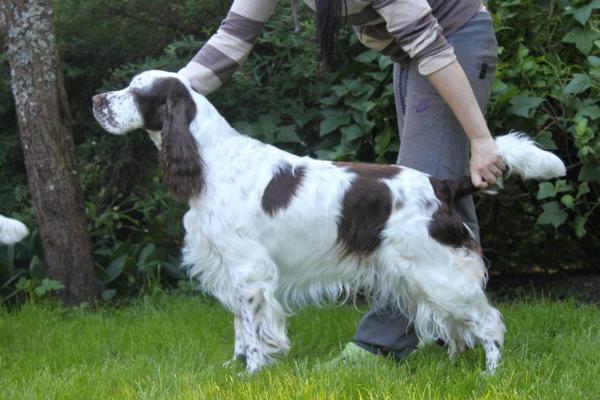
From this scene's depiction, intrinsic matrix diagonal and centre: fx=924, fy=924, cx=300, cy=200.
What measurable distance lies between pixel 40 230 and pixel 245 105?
1543mm

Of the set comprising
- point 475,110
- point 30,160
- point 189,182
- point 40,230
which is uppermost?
point 475,110

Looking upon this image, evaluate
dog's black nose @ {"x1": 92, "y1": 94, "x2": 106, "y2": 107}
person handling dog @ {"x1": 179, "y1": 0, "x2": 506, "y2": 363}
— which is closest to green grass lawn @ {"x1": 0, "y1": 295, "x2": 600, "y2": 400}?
person handling dog @ {"x1": 179, "y1": 0, "x2": 506, "y2": 363}

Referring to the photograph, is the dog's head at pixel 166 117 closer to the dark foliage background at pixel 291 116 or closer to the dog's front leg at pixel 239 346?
the dog's front leg at pixel 239 346

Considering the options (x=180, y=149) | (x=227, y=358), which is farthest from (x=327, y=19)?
(x=227, y=358)

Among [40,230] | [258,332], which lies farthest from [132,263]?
[258,332]

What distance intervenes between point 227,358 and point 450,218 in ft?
3.99

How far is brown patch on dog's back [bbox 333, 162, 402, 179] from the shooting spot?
3.82 m

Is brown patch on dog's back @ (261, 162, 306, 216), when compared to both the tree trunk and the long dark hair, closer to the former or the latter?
the long dark hair

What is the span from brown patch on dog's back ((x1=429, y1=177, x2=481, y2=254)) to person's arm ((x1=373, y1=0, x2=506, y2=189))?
11 cm

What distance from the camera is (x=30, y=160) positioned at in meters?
5.47

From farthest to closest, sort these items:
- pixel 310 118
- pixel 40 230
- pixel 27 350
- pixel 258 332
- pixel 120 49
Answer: pixel 120 49 < pixel 310 118 < pixel 40 230 < pixel 27 350 < pixel 258 332

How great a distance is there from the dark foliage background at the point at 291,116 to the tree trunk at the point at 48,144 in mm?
234

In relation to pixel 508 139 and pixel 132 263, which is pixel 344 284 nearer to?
pixel 508 139

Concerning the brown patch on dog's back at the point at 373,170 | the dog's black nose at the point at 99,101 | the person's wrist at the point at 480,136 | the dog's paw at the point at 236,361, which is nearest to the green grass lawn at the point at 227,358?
the dog's paw at the point at 236,361
